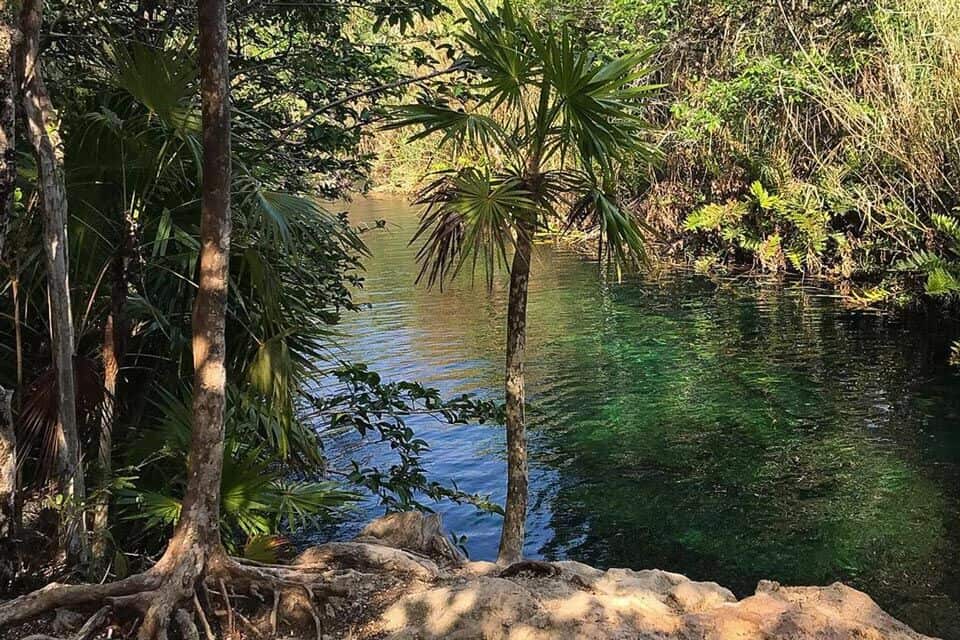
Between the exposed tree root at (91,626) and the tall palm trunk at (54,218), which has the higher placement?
the tall palm trunk at (54,218)

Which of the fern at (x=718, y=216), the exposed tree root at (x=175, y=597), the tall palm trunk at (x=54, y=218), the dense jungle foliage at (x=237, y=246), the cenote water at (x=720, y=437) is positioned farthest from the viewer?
the fern at (x=718, y=216)

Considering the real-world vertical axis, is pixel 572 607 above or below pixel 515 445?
below

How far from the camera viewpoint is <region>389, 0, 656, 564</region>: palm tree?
478 cm

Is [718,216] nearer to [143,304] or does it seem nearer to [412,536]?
[412,536]

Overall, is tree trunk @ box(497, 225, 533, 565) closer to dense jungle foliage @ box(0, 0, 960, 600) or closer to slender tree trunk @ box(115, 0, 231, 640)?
dense jungle foliage @ box(0, 0, 960, 600)

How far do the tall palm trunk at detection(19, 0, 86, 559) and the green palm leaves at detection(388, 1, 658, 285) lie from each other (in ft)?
6.28

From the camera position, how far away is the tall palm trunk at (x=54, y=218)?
3.56 m

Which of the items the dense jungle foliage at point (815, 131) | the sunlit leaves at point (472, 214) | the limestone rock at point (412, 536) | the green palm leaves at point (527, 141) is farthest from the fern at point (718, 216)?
the limestone rock at point (412, 536)

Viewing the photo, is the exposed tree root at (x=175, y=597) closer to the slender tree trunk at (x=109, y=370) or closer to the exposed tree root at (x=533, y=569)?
the slender tree trunk at (x=109, y=370)

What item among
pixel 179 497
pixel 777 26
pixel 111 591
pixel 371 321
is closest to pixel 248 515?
pixel 179 497

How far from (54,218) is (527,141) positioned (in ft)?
9.06

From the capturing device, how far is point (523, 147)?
16.9 ft

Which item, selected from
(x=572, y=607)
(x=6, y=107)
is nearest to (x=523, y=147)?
(x=572, y=607)

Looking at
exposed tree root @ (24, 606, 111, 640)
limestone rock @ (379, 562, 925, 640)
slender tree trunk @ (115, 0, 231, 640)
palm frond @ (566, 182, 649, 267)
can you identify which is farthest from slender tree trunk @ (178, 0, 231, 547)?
palm frond @ (566, 182, 649, 267)
